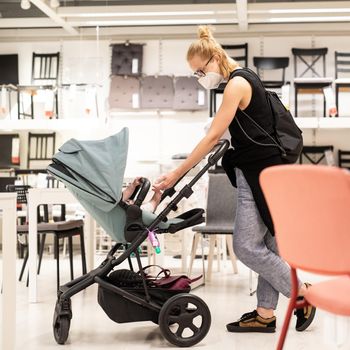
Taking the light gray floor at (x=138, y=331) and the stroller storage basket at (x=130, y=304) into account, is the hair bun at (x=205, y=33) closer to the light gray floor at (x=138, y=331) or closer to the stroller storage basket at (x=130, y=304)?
the stroller storage basket at (x=130, y=304)

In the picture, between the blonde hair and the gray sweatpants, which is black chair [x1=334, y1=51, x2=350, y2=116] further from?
the gray sweatpants

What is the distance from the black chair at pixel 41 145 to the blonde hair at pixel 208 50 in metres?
6.30

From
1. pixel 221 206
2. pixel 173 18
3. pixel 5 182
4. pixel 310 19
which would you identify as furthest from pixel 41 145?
pixel 221 206

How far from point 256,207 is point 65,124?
18.7 ft

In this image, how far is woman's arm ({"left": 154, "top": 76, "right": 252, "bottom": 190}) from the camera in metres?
2.92

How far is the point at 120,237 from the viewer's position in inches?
121

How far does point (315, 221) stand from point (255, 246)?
130cm

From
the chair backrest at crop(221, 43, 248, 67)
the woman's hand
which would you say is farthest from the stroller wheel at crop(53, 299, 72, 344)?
the chair backrest at crop(221, 43, 248, 67)

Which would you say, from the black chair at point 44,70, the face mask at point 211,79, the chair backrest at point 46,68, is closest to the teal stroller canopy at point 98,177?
the face mask at point 211,79

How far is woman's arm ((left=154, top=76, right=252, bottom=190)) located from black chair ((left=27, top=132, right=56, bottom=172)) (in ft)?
20.9

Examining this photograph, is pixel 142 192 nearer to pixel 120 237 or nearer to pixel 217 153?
pixel 120 237

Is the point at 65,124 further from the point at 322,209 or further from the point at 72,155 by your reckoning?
the point at 322,209

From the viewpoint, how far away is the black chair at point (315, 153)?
336 inches

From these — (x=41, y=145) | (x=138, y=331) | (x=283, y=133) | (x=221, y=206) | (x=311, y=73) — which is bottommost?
(x=138, y=331)
